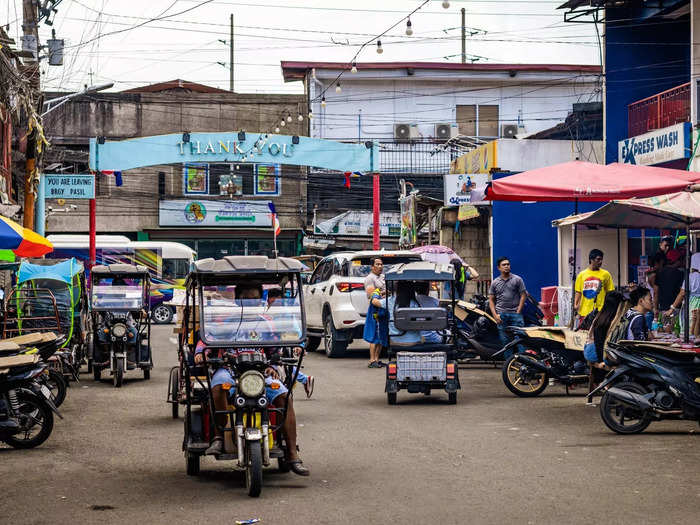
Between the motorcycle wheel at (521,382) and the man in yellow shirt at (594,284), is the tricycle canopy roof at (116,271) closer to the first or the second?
the motorcycle wheel at (521,382)

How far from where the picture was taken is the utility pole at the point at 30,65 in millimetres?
22703

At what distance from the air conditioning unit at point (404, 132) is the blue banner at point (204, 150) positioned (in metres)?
19.3

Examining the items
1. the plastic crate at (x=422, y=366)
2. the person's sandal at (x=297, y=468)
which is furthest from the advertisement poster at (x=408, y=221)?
the person's sandal at (x=297, y=468)

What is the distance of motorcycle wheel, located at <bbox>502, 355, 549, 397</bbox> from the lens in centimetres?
1375

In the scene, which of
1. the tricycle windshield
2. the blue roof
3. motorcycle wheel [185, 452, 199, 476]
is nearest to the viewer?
motorcycle wheel [185, 452, 199, 476]

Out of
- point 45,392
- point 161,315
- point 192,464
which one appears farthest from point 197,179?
point 192,464

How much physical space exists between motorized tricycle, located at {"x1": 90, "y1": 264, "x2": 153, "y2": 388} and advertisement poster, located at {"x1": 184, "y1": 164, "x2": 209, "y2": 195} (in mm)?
27935

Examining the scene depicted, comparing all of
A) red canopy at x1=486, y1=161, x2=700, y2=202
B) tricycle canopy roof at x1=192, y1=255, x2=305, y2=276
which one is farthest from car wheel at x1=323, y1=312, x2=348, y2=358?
tricycle canopy roof at x1=192, y1=255, x2=305, y2=276

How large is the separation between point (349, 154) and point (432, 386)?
14.6 meters

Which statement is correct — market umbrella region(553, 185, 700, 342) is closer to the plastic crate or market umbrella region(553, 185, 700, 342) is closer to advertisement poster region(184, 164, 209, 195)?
the plastic crate

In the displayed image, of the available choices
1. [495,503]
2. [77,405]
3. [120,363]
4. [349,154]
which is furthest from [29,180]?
[495,503]

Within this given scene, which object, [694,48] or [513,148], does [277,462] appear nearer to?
[694,48]

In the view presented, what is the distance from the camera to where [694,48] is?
20.7 meters

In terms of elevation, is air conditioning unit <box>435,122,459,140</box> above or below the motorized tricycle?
above
